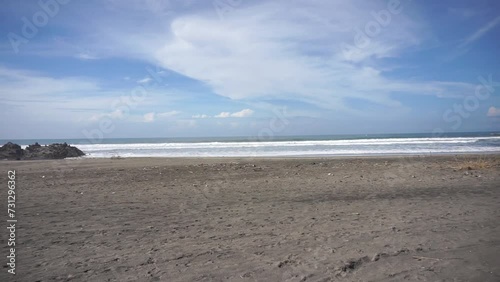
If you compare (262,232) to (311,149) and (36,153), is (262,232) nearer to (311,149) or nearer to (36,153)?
(36,153)

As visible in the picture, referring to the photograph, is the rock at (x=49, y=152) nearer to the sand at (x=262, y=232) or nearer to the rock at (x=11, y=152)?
the rock at (x=11, y=152)

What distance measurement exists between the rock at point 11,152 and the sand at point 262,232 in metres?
19.7

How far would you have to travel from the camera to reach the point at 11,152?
83.2ft

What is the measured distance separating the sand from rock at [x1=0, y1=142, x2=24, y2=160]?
19.7 meters

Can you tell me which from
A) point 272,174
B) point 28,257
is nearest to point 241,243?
point 28,257

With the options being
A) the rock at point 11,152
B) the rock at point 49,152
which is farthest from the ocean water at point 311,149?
the rock at point 11,152

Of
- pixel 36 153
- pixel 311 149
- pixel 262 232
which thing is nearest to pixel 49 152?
pixel 36 153

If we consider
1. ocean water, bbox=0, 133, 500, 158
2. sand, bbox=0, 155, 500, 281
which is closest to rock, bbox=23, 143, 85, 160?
ocean water, bbox=0, 133, 500, 158

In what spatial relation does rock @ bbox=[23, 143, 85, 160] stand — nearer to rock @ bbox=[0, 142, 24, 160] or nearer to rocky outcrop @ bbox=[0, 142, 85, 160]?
rocky outcrop @ bbox=[0, 142, 85, 160]

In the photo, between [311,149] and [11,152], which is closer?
[11,152]

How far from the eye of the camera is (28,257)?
14.4 feet

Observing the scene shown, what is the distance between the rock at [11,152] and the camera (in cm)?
2492

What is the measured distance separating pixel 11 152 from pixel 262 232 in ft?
93.6

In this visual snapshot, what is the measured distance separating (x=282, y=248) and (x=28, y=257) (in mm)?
3708
